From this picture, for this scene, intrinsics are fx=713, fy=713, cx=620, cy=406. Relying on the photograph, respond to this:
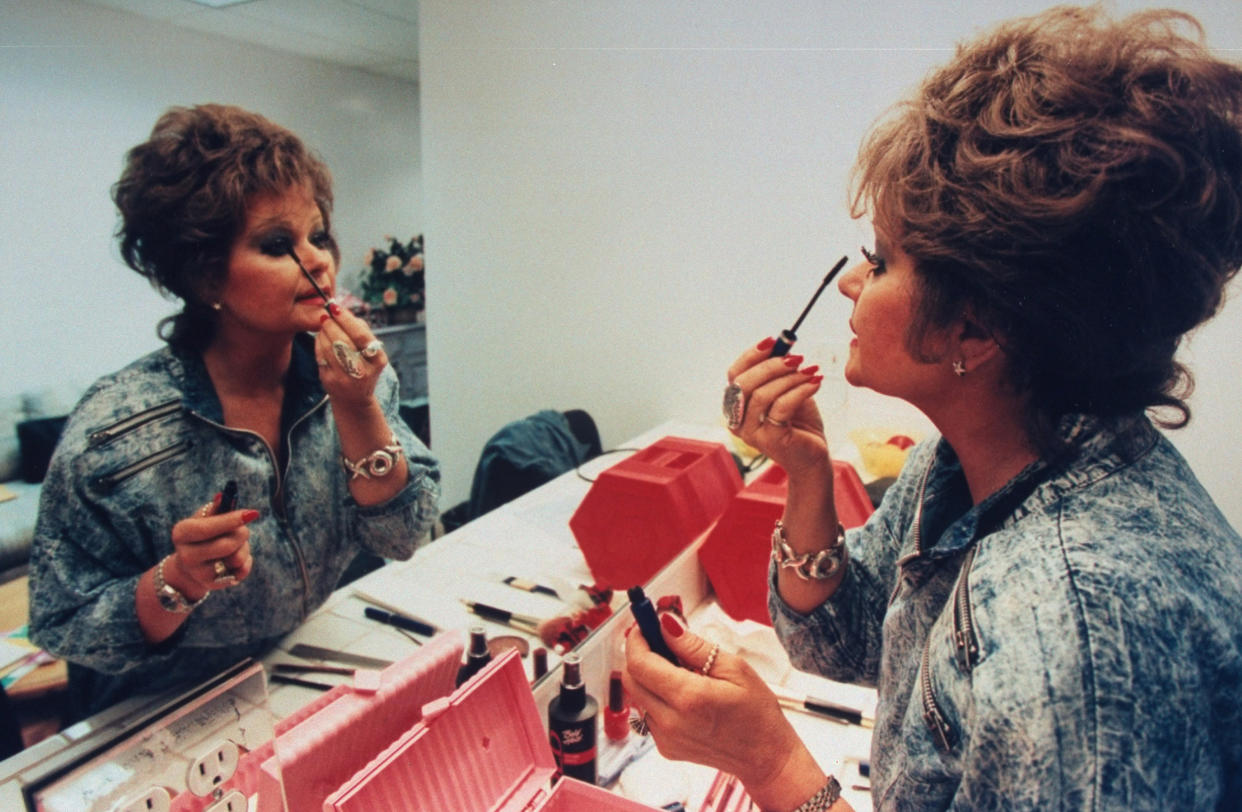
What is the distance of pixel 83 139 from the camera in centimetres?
91

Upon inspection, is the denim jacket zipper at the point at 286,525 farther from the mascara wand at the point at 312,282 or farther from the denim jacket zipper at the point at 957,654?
the denim jacket zipper at the point at 957,654

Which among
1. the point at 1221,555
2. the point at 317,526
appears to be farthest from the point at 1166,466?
the point at 317,526

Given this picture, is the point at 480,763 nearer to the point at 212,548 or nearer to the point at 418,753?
the point at 418,753

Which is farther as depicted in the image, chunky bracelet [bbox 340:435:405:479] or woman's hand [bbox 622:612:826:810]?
chunky bracelet [bbox 340:435:405:479]

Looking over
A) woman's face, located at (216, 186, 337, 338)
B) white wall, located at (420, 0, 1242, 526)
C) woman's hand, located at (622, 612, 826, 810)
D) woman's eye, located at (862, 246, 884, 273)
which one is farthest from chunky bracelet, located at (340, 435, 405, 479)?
white wall, located at (420, 0, 1242, 526)

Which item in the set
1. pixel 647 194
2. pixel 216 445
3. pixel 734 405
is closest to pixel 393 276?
pixel 647 194

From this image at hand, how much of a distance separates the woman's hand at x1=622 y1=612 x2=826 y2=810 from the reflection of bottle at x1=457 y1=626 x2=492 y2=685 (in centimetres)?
21

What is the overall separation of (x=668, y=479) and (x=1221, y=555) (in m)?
0.90

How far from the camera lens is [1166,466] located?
0.60 meters

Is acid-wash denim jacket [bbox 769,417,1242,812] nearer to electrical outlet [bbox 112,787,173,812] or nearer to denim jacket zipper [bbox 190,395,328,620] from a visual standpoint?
electrical outlet [bbox 112,787,173,812]

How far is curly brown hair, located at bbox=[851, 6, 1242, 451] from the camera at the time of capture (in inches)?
21.8

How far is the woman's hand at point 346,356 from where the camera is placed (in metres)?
0.98

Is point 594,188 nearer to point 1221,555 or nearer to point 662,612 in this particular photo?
point 662,612

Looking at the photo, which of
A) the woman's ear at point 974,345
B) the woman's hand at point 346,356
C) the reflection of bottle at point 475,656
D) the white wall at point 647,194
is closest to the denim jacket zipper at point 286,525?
the woman's hand at point 346,356
